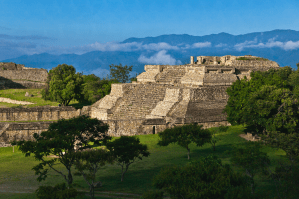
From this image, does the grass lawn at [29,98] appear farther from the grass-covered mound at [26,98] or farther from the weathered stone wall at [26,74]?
the weathered stone wall at [26,74]

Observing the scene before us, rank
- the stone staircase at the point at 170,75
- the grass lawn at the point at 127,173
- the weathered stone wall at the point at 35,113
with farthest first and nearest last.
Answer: the stone staircase at the point at 170,75 → the weathered stone wall at the point at 35,113 → the grass lawn at the point at 127,173

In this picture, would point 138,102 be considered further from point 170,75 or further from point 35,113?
point 35,113

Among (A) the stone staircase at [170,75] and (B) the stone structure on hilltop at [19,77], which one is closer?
(A) the stone staircase at [170,75]

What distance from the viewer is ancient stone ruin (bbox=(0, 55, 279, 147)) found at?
106 ft

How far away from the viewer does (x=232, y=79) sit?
1521 inches

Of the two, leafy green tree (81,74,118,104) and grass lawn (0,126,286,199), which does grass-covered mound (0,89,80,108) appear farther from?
grass lawn (0,126,286,199)

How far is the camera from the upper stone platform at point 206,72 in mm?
38094

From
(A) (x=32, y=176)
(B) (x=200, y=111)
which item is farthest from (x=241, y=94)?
(A) (x=32, y=176)

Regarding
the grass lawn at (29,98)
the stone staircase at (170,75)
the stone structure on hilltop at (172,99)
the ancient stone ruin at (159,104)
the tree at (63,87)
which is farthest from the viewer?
the tree at (63,87)

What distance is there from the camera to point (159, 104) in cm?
3591

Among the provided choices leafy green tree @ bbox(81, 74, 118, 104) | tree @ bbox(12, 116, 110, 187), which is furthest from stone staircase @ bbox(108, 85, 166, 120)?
tree @ bbox(12, 116, 110, 187)

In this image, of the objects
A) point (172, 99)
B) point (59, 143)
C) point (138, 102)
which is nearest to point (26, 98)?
point (138, 102)

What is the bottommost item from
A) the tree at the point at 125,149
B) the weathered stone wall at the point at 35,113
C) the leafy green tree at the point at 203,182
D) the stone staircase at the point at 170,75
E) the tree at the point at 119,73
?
the leafy green tree at the point at 203,182

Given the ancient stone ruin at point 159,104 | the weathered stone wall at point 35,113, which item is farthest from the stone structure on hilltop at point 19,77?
the ancient stone ruin at point 159,104
